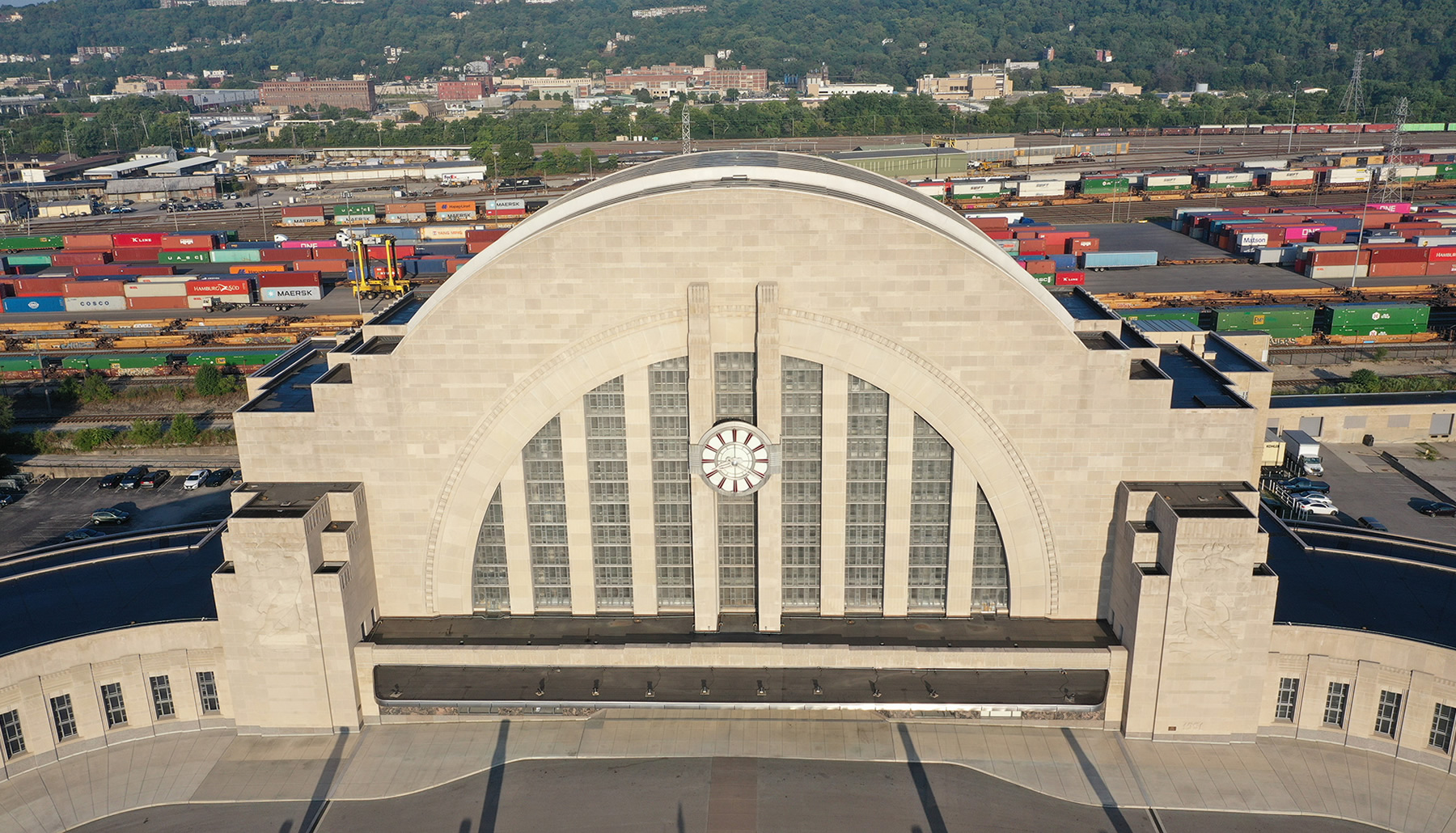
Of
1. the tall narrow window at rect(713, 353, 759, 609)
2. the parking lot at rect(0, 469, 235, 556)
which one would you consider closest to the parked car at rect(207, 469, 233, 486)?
A: the parking lot at rect(0, 469, 235, 556)

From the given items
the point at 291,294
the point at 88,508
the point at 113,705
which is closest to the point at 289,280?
the point at 291,294

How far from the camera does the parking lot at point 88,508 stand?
78.2 meters

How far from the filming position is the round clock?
163 ft

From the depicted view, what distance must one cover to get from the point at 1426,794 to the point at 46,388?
4809 inches

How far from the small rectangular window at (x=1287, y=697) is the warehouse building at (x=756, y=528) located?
0.14 meters

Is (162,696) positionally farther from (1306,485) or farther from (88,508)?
(1306,485)

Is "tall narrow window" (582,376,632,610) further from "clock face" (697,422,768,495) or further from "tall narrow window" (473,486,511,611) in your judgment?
"tall narrow window" (473,486,511,611)

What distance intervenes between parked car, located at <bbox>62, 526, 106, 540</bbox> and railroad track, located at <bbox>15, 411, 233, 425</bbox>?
944 inches

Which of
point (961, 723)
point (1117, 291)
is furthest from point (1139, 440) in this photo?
point (1117, 291)

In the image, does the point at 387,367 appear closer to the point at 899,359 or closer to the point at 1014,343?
the point at 899,359

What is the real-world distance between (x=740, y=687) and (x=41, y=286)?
14113 cm

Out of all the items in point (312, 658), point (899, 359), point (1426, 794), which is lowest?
point (1426, 794)

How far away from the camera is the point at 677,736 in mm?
48656

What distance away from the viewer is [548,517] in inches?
2045
